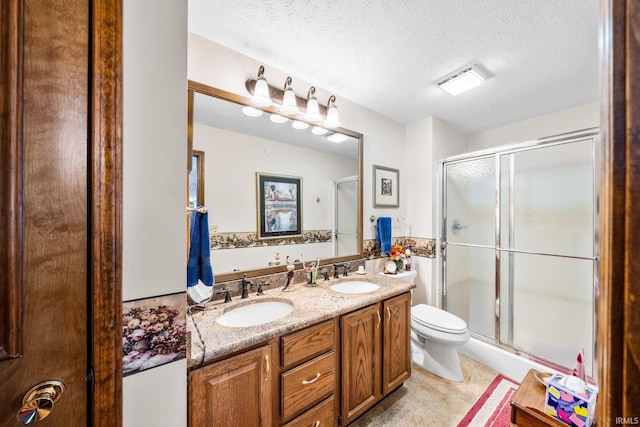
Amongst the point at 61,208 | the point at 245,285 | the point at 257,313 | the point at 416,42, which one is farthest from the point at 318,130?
the point at 61,208

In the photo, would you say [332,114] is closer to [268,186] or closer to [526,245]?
[268,186]

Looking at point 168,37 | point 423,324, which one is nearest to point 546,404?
point 423,324

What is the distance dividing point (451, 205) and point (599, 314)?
2.46 m

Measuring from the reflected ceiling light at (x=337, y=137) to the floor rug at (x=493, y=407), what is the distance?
217 cm

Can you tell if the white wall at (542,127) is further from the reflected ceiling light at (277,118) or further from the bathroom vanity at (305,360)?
A: the reflected ceiling light at (277,118)

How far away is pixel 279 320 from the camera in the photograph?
114cm

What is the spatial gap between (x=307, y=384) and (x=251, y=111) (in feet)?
5.36

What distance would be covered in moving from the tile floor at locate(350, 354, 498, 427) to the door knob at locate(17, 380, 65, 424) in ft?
5.12

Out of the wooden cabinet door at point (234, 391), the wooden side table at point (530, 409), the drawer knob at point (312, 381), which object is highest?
the wooden cabinet door at point (234, 391)

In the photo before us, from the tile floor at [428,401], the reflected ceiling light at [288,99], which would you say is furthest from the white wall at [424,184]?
the reflected ceiling light at [288,99]

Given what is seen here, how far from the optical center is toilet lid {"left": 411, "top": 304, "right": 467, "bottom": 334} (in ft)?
6.12

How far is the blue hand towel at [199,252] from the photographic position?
1.12 meters

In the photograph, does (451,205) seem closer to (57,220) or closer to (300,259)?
(300,259)

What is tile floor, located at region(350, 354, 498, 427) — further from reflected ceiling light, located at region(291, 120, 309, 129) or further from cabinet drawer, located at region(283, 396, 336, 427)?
A: reflected ceiling light, located at region(291, 120, 309, 129)
